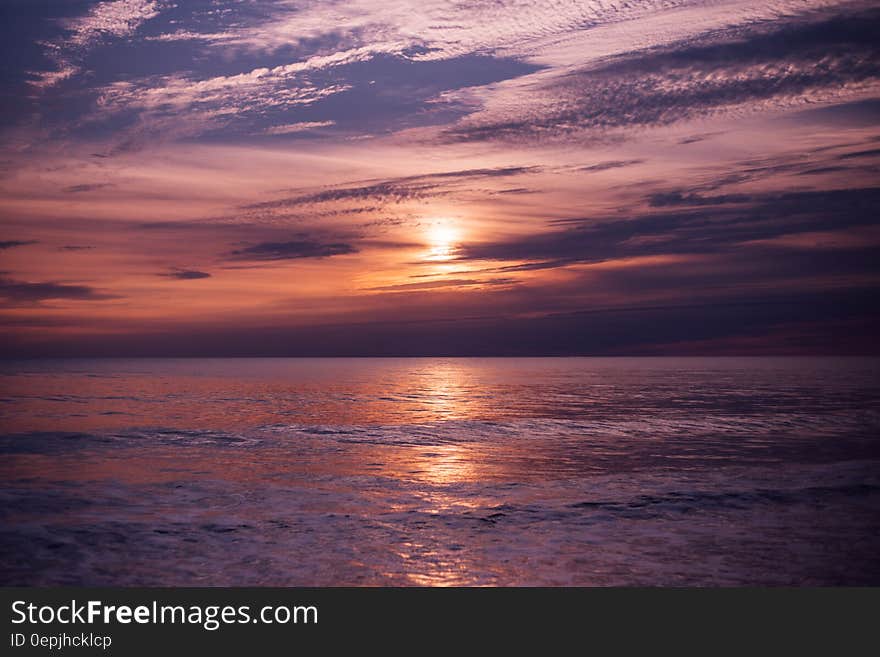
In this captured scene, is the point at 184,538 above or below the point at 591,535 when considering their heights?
above

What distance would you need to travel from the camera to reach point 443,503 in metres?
14.9

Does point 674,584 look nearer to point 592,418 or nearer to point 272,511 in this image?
point 272,511

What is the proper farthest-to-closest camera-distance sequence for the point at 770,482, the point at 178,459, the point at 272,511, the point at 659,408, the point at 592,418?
the point at 659,408
the point at 592,418
the point at 178,459
the point at 770,482
the point at 272,511

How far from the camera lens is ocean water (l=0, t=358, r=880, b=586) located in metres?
10.4

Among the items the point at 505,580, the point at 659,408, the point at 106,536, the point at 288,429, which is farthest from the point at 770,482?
the point at 659,408

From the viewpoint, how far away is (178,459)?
20828mm

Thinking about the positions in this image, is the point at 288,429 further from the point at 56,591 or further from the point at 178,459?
the point at 56,591

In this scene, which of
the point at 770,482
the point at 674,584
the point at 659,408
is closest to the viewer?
the point at 674,584

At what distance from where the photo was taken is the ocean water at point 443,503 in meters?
10.4

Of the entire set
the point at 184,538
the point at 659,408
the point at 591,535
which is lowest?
the point at 659,408

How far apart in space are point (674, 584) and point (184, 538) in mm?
8206

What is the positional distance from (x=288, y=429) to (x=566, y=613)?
71.2ft

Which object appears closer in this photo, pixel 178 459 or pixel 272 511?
pixel 272 511

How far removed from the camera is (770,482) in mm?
16672
